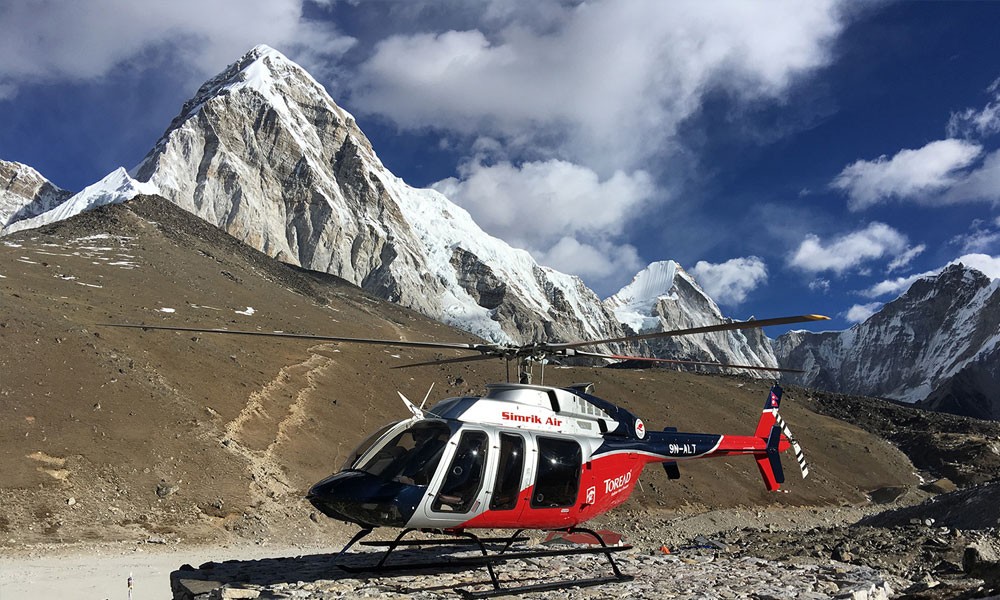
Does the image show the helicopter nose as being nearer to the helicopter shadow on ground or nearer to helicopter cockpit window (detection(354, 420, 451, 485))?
helicopter cockpit window (detection(354, 420, 451, 485))

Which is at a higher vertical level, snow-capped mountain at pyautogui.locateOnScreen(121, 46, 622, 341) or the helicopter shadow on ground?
snow-capped mountain at pyautogui.locateOnScreen(121, 46, 622, 341)

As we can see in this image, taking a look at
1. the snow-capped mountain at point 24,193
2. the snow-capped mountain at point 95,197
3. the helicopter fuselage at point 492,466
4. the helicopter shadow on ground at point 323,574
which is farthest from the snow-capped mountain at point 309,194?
the helicopter fuselage at point 492,466

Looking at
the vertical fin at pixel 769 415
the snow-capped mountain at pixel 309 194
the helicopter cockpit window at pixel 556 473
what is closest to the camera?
the helicopter cockpit window at pixel 556 473

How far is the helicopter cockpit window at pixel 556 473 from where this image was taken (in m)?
11.4

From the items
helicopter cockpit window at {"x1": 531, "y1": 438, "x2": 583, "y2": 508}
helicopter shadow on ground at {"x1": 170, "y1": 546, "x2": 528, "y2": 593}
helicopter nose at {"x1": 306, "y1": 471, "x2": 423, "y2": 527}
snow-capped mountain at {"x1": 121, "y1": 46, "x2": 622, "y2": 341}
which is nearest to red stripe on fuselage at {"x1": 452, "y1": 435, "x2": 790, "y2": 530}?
helicopter cockpit window at {"x1": 531, "y1": 438, "x2": 583, "y2": 508}

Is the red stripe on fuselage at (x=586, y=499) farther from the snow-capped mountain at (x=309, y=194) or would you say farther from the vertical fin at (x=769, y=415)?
the snow-capped mountain at (x=309, y=194)

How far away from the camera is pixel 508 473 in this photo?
36.1 feet

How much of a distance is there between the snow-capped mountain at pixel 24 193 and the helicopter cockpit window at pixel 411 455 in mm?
173357

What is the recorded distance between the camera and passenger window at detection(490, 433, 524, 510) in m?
10.9

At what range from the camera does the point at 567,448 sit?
468 inches

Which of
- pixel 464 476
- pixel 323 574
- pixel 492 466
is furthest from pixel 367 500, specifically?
pixel 323 574

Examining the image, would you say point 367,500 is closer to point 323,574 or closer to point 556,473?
point 323,574

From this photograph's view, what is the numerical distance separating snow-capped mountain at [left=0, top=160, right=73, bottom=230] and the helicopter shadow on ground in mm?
170973

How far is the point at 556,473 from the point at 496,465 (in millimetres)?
1316
